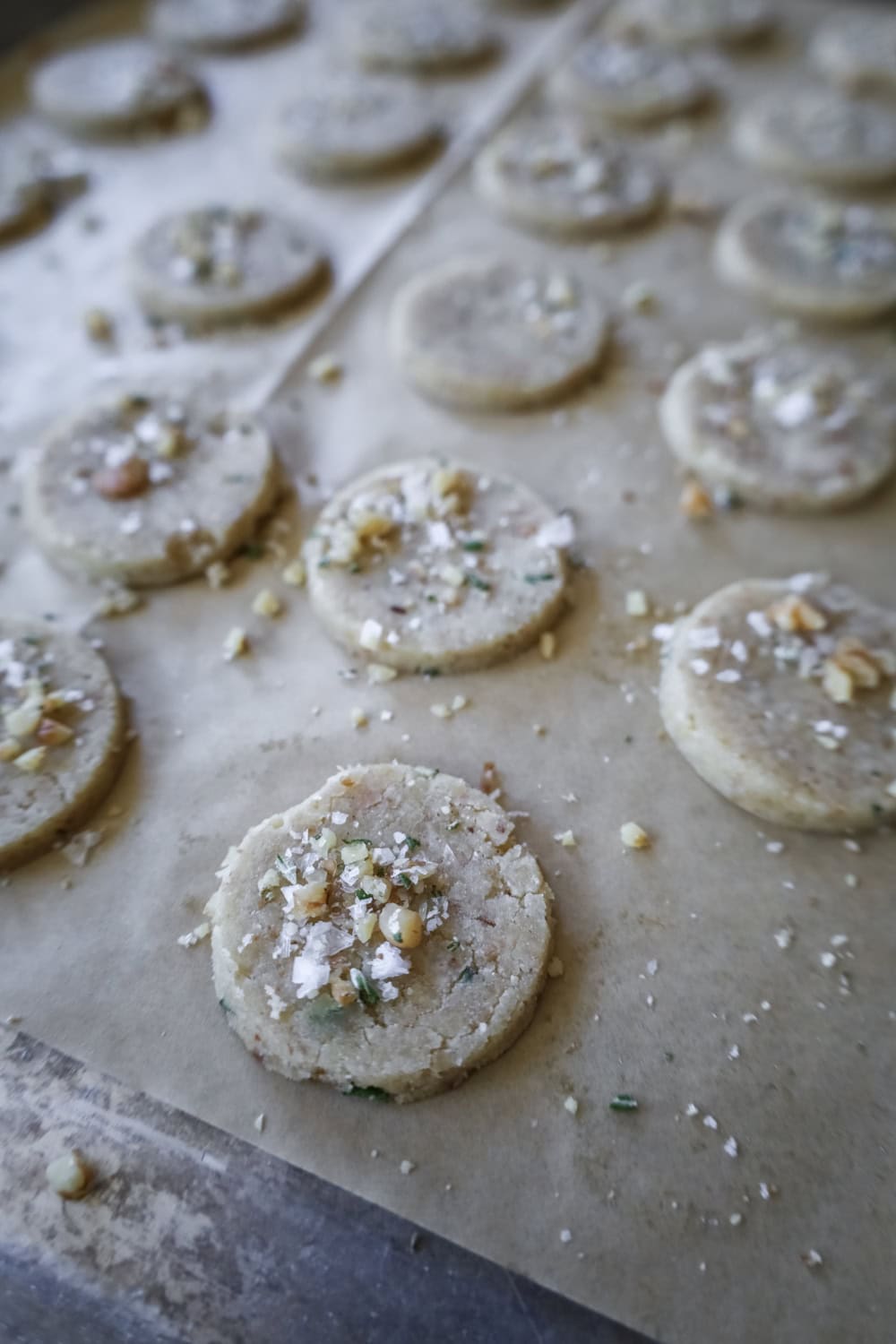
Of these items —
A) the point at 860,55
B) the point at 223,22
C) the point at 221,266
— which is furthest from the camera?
the point at 223,22

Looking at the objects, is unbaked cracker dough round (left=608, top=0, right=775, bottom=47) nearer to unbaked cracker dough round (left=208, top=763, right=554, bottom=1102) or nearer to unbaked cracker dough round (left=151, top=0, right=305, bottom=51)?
unbaked cracker dough round (left=151, top=0, right=305, bottom=51)

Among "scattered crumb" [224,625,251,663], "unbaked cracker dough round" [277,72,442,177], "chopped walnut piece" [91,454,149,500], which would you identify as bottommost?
"scattered crumb" [224,625,251,663]

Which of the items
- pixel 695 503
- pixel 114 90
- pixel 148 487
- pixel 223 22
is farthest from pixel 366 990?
pixel 223 22

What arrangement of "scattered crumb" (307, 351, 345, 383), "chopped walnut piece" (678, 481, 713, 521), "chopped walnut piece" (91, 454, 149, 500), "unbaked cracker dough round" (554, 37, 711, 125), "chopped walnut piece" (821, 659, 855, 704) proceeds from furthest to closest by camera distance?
"unbaked cracker dough round" (554, 37, 711, 125)
"scattered crumb" (307, 351, 345, 383)
"chopped walnut piece" (678, 481, 713, 521)
"chopped walnut piece" (91, 454, 149, 500)
"chopped walnut piece" (821, 659, 855, 704)

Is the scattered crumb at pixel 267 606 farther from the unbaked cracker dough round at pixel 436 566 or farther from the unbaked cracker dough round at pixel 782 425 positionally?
the unbaked cracker dough round at pixel 782 425

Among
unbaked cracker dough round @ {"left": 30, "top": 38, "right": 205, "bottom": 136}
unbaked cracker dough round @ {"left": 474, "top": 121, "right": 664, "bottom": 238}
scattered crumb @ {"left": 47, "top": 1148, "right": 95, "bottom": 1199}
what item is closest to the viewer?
scattered crumb @ {"left": 47, "top": 1148, "right": 95, "bottom": 1199}

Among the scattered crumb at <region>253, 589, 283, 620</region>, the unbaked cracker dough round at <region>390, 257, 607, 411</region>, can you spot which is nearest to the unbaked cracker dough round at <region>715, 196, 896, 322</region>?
the unbaked cracker dough round at <region>390, 257, 607, 411</region>

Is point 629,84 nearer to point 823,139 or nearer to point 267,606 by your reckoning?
point 823,139
